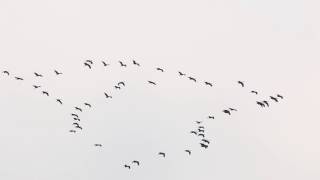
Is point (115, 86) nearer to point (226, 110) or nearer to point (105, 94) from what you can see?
point (105, 94)

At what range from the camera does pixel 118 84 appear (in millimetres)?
100062

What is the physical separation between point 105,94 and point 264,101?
17676 mm

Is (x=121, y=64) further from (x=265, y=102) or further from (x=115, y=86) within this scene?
(x=265, y=102)

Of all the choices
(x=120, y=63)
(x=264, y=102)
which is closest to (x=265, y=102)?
(x=264, y=102)

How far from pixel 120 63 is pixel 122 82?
158 inches

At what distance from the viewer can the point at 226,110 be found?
96000 mm

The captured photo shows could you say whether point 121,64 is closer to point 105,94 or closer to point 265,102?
point 105,94

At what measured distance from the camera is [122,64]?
98625mm

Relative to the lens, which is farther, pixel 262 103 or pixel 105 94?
pixel 105 94

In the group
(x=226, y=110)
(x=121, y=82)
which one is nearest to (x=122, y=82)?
(x=121, y=82)

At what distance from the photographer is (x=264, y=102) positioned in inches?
3760

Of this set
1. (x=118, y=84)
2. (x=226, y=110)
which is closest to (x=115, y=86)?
(x=118, y=84)

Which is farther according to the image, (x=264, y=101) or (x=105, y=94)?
(x=105, y=94)

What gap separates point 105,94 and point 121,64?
4.81m
